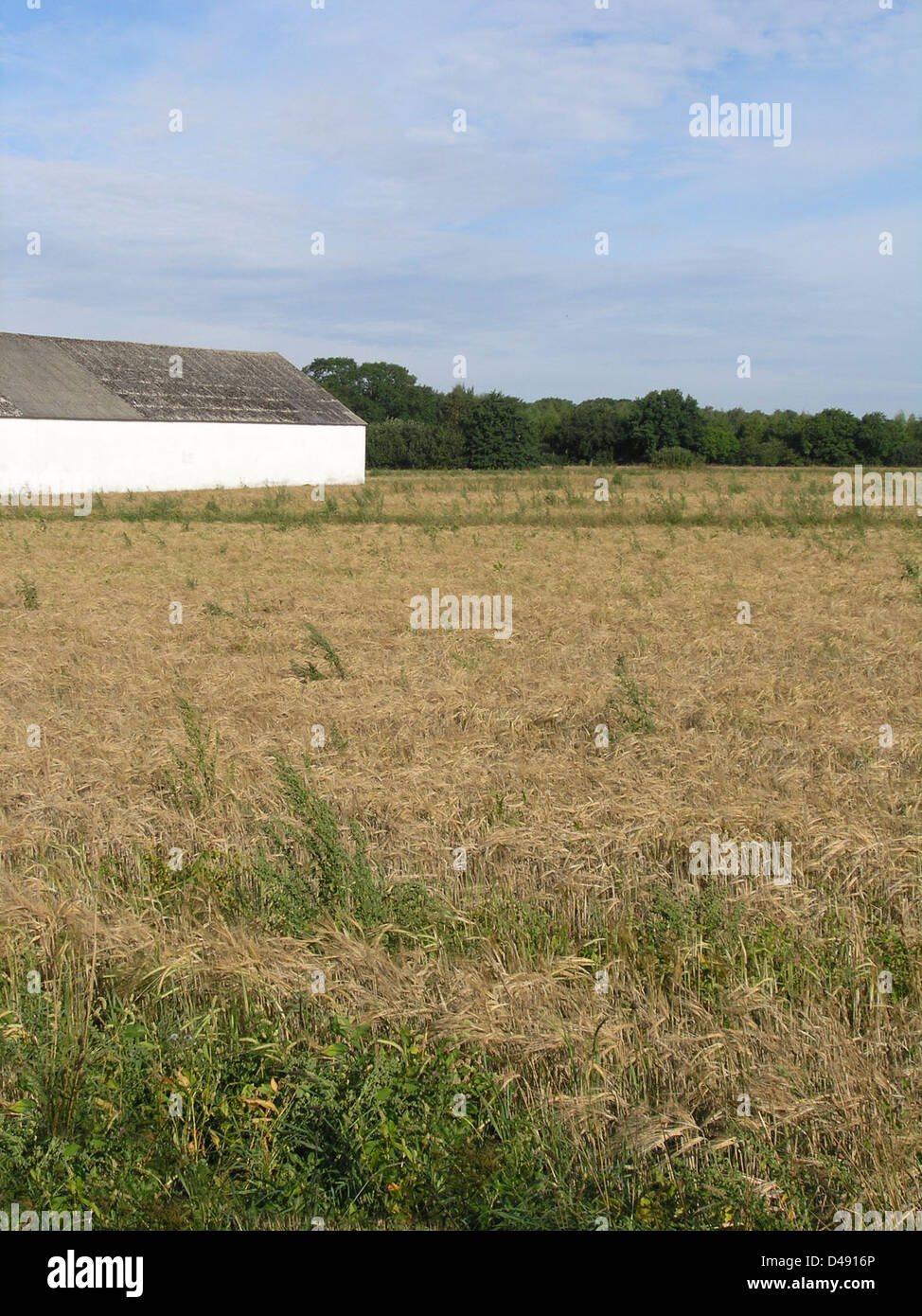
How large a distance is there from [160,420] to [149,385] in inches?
141

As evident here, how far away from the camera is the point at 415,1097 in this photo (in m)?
3.33

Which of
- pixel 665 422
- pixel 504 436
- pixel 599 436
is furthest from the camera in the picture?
pixel 599 436

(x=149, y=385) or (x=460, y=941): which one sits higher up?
(x=149, y=385)

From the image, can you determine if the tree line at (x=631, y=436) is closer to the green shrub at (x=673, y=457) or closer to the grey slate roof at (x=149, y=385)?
the green shrub at (x=673, y=457)

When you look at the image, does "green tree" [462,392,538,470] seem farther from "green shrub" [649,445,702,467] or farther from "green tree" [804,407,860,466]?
"green tree" [804,407,860,466]

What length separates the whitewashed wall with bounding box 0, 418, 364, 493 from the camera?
43562 millimetres

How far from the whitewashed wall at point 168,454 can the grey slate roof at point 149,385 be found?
1.75 feet

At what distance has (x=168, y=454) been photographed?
4947cm

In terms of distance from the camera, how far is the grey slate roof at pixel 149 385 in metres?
45.9

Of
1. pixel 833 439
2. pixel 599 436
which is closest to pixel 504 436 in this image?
pixel 599 436

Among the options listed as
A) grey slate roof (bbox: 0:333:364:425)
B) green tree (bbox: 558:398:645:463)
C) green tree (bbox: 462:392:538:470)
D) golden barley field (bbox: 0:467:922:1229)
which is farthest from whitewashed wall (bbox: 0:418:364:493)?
golden barley field (bbox: 0:467:922:1229)

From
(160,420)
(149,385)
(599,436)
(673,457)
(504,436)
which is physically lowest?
(160,420)

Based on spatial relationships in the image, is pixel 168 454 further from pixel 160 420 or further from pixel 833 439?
pixel 833 439

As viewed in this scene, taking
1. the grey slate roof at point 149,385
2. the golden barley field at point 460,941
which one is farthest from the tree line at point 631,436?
the golden barley field at point 460,941
